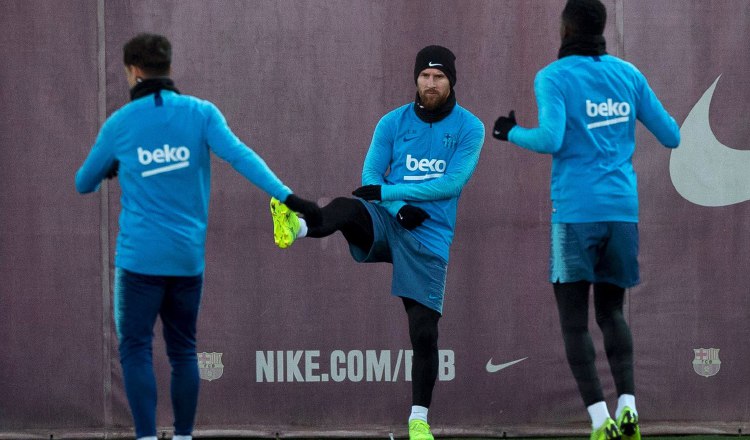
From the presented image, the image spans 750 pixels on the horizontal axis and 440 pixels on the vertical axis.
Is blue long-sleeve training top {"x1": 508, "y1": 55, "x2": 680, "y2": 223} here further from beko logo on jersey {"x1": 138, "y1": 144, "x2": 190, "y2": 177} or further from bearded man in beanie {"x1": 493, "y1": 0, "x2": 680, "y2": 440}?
beko logo on jersey {"x1": 138, "y1": 144, "x2": 190, "y2": 177}

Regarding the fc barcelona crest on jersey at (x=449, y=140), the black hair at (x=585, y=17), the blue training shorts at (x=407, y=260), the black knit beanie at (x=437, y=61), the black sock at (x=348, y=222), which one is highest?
the black hair at (x=585, y=17)

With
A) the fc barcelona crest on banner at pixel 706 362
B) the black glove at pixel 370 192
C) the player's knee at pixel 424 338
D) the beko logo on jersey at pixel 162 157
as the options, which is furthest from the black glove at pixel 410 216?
the fc barcelona crest on banner at pixel 706 362

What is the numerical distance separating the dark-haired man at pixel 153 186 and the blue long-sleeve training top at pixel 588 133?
99 centimetres

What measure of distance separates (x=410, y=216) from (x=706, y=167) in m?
2.08

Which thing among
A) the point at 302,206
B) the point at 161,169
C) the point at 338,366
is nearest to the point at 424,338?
the point at 302,206

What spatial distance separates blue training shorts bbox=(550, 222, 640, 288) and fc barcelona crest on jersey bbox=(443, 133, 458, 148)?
30.8 inches

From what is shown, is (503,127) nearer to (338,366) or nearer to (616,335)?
(616,335)

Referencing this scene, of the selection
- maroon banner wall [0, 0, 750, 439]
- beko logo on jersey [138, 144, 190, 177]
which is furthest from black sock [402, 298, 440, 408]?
beko logo on jersey [138, 144, 190, 177]

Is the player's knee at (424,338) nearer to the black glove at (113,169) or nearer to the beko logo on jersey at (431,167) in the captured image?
the beko logo on jersey at (431,167)

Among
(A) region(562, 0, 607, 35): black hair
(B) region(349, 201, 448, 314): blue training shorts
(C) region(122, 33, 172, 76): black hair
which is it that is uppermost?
(A) region(562, 0, 607, 35): black hair

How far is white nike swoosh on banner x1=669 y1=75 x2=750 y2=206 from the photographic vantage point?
606 cm

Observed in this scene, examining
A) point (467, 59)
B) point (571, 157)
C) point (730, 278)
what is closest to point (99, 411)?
point (467, 59)

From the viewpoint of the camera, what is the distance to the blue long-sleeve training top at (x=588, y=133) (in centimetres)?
424

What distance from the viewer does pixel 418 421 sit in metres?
4.82
